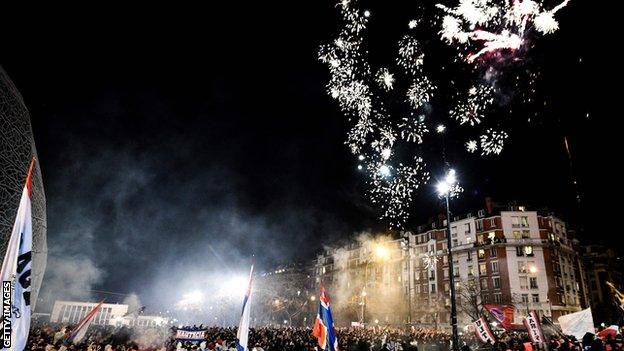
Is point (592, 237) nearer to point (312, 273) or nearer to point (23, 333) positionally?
point (312, 273)

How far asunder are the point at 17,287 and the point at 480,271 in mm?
60955

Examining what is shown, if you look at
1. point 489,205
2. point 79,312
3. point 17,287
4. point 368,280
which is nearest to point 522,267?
point 489,205

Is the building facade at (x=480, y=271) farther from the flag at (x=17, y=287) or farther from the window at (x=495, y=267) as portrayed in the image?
the flag at (x=17, y=287)

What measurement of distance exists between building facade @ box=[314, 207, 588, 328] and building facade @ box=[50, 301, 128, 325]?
47.9 metres

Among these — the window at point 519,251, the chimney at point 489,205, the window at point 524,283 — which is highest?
the chimney at point 489,205

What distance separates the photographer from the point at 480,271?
2202 inches

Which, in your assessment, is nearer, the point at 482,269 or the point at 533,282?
the point at 533,282

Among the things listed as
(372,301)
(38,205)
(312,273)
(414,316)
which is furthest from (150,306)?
(38,205)

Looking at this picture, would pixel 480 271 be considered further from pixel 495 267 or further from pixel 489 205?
pixel 489 205

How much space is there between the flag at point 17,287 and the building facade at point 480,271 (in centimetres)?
4882

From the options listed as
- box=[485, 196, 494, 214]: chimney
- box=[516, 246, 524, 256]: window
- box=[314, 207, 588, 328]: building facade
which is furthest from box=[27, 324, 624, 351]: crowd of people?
box=[485, 196, 494, 214]: chimney

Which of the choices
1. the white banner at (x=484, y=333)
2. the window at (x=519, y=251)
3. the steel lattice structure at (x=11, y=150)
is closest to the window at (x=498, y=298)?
the window at (x=519, y=251)

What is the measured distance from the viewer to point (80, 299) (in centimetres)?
7450

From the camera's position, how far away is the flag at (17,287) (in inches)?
167
